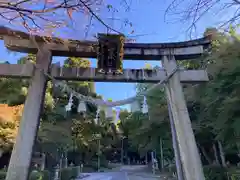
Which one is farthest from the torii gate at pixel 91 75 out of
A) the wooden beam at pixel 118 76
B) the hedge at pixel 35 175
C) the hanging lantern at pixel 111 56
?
the hedge at pixel 35 175

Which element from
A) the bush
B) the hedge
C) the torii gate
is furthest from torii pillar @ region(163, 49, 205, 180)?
the bush

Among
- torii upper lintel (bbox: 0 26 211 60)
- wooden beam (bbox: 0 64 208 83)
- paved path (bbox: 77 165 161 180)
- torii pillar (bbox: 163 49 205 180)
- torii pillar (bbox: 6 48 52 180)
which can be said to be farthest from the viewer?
paved path (bbox: 77 165 161 180)

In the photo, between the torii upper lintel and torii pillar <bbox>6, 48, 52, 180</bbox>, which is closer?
torii pillar <bbox>6, 48, 52, 180</bbox>

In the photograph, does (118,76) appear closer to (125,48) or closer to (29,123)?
(125,48)

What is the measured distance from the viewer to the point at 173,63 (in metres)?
5.88

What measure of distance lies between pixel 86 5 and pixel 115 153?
4869 cm

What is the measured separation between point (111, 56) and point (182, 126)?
8.21 feet

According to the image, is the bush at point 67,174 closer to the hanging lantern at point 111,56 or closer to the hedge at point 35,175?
the hedge at point 35,175

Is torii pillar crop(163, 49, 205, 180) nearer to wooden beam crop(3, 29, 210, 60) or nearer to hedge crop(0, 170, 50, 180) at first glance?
wooden beam crop(3, 29, 210, 60)

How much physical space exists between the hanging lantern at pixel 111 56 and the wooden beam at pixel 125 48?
259 mm

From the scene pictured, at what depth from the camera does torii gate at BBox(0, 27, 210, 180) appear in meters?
4.78

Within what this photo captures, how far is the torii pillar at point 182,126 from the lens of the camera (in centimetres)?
476

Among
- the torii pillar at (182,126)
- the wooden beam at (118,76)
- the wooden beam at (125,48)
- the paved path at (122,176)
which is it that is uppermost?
the wooden beam at (125,48)

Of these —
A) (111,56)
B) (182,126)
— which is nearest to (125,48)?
(111,56)
